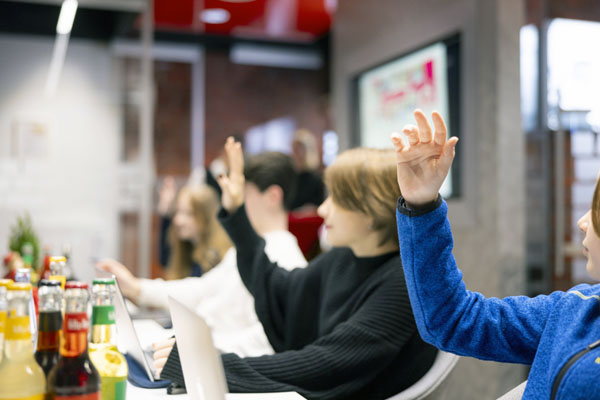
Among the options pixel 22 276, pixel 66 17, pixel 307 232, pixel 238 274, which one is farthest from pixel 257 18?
pixel 22 276

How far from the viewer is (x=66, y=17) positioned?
4992 mm

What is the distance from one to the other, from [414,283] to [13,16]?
475cm

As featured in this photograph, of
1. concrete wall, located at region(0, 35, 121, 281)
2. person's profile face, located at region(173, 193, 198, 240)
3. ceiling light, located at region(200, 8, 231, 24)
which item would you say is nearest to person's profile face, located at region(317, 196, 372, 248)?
person's profile face, located at region(173, 193, 198, 240)

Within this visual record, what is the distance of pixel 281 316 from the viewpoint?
192 cm

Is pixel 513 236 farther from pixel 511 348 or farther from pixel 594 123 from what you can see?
pixel 511 348

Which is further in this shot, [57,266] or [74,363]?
[57,266]

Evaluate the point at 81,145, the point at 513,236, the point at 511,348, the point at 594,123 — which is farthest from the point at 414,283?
the point at 81,145

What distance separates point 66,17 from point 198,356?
4.75 meters

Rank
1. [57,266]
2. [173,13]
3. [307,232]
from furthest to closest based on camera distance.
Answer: [173,13]
[307,232]
[57,266]

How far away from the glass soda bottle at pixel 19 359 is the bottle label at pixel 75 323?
5 cm

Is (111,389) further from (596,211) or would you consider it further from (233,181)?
(233,181)

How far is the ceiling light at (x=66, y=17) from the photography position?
4879 mm

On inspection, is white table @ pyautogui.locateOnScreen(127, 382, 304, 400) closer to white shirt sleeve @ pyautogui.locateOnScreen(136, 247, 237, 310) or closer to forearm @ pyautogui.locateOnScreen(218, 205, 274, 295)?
forearm @ pyautogui.locateOnScreen(218, 205, 274, 295)

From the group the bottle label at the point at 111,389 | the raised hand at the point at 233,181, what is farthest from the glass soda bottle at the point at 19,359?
the raised hand at the point at 233,181
